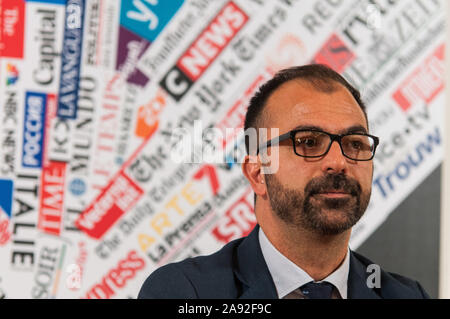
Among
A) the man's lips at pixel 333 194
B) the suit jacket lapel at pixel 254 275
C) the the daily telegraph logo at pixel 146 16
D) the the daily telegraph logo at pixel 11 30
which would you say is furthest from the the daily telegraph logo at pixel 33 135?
the man's lips at pixel 333 194

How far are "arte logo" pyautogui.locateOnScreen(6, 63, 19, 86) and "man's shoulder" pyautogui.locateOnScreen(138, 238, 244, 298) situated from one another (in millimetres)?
521

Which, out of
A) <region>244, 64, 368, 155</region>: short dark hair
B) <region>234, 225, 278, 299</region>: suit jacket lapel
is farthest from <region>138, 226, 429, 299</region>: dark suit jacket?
<region>244, 64, 368, 155</region>: short dark hair

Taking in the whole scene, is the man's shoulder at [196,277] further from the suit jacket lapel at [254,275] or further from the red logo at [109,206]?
the red logo at [109,206]

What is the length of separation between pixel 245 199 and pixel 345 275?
0.28 metres

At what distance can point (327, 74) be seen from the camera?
102cm

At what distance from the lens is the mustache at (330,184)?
0.92 meters

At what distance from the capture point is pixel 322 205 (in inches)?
36.5

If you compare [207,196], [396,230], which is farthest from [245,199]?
[396,230]

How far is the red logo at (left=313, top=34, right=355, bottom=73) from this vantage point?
3.97 feet

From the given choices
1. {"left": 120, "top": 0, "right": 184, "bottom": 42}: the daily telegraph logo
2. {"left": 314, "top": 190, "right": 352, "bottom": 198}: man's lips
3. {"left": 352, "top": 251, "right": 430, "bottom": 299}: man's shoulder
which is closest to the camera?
{"left": 314, "top": 190, "right": 352, "bottom": 198}: man's lips

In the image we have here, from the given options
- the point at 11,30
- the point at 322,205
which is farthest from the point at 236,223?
the point at 11,30

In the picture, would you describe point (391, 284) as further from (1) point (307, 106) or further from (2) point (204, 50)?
(2) point (204, 50)

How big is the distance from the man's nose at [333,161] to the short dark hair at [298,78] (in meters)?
0.12

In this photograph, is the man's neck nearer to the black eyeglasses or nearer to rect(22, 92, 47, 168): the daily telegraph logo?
the black eyeglasses
